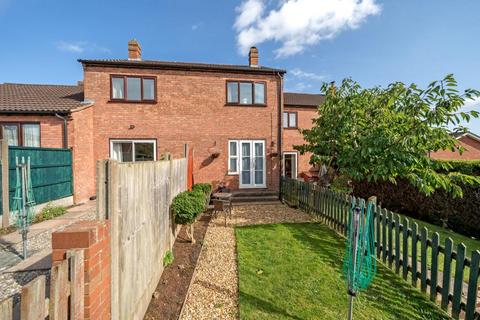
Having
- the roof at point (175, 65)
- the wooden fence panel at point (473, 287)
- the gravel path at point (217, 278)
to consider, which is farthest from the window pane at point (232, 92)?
the wooden fence panel at point (473, 287)

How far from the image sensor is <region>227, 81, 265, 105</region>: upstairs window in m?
11.5

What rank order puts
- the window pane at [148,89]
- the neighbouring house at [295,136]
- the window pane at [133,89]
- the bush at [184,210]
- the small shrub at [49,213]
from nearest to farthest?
the bush at [184,210] → the small shrub at [49,213] → the window pane at [133,89] → the window pane at [148,89] → the neighbouring house at [295,136]

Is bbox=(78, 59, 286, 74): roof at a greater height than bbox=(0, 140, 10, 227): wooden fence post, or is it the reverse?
bbox=(78, 59, 286, 74): roof

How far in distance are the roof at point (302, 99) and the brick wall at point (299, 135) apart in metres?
0.41

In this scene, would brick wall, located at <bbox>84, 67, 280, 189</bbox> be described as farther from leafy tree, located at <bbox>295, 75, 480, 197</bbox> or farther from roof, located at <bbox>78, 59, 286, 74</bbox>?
leafy tree, located at <bbox>295, 75, 480, 197</bbox>

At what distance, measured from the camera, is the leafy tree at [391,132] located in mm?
5488

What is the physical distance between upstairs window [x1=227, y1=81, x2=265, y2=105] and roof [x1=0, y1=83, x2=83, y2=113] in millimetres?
6875


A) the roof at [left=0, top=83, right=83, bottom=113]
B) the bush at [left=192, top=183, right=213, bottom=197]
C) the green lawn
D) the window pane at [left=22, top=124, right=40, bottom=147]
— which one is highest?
the roof at [left=0, top=83, right=83, bottom=113]

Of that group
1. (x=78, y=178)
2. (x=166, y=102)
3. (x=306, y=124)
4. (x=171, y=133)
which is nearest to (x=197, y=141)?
(x=171, y=133)

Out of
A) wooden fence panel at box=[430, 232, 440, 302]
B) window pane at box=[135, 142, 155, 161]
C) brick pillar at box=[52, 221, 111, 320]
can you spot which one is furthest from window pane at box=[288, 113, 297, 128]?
brick pillar at box=[52, 221, 111, 320]

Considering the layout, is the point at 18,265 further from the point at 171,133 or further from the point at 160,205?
the point at 171,133

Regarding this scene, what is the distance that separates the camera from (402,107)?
6.71 metres

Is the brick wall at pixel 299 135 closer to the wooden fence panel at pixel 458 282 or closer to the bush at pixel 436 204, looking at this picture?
the bush at pixel 436 204

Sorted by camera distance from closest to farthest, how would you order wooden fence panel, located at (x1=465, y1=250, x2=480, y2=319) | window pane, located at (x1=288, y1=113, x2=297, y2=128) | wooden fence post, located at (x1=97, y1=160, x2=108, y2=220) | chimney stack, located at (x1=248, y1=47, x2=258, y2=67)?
1. wooden fence post, located at (x1=97, y1=160, x2=108, y2=220)
2. wooden fence panel, located at (x1=465, y1=250, x2=480, y2=319)
3. chimney stack, located at (x1=248, y1=47, x2=258, y2=67)
4. window pane, located at (x1=288, y1=113, x2=297, y2=128)
